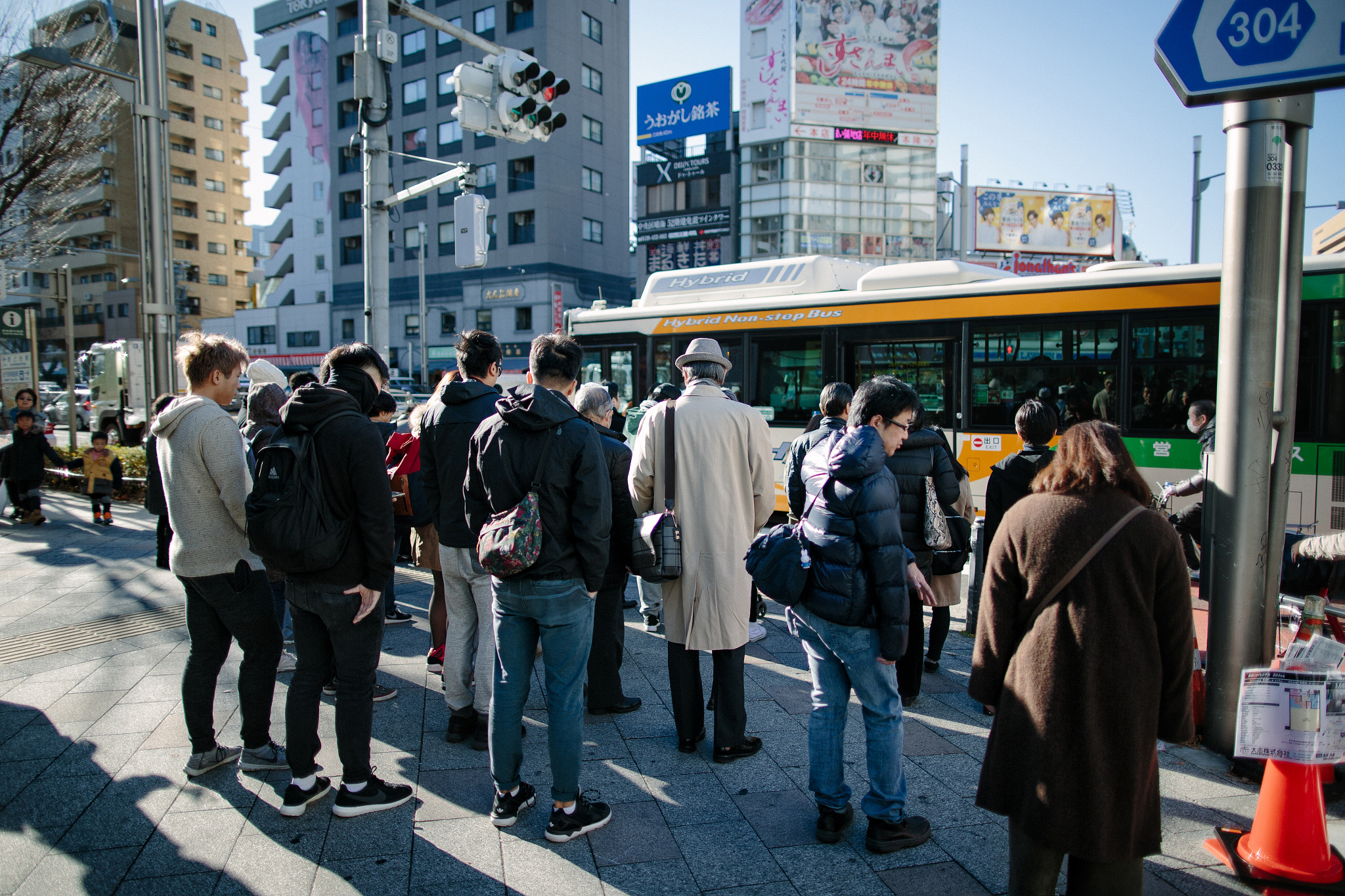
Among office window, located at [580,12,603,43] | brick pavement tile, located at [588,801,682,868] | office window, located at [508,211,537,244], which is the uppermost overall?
office window, located at [580,12,603,43]

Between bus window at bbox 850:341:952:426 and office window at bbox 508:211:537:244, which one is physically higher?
office window at bbox 508:211:537:244

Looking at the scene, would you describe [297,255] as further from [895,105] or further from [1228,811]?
[1228,811]

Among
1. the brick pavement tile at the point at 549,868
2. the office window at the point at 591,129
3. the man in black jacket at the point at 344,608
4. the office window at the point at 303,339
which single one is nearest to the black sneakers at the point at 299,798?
the man in black jacket at the point at 344,608

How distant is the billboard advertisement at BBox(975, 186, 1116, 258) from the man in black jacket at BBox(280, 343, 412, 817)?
47.0 meters

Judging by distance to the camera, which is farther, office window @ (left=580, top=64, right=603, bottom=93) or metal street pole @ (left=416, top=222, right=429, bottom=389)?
office window @ (left=580, top=64, right=603, bottom=93)

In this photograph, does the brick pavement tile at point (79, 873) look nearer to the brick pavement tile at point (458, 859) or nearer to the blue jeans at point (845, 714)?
the brick pavement tile at point (458, 859)

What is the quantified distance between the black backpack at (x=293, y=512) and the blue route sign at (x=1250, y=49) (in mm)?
4023

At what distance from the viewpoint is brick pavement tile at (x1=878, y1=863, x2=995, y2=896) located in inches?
111

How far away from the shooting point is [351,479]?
3172 millimetres

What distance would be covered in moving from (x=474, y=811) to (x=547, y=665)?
2.64 ft

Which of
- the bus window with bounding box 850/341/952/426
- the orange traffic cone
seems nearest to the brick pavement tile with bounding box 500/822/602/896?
the orange traffic cone

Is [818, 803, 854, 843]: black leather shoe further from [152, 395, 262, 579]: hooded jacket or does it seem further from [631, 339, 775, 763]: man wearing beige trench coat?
[152, 395, 262, 579]: hooded jacket

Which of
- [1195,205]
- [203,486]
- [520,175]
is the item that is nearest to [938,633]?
[203,486]

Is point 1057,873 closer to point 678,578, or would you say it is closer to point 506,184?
point 678,578
